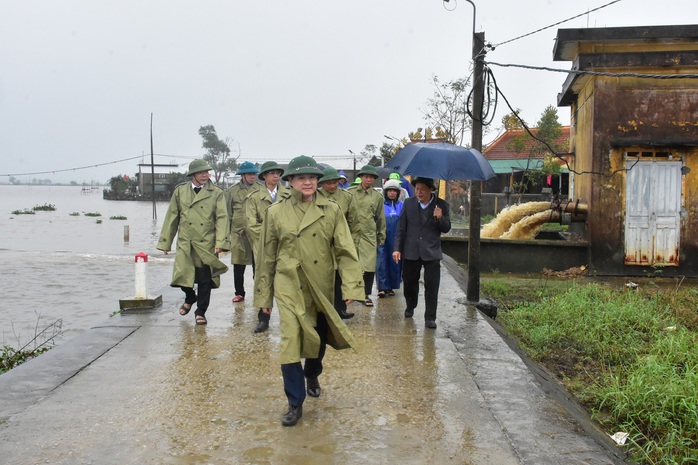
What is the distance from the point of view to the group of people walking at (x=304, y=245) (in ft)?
14.6

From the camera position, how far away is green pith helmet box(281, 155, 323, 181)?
4.51 m

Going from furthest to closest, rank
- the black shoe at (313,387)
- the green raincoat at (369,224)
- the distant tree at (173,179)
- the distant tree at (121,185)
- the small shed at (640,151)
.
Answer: the distant tree at (121,185) < the distant tree at (173,179) < the small shed at (640,151) < the green raincoat at (369,224) < the black shoe at (313,387)

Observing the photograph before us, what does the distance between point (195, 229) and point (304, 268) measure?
3.01m

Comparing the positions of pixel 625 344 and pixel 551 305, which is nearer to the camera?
pixel 625 344

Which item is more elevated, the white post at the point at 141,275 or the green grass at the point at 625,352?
the white post at the point at 141,275

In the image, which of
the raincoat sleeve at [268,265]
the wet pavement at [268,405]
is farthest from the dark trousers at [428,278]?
the raincoat sleeve at [268,265]

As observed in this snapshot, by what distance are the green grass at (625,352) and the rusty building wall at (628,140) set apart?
259cm

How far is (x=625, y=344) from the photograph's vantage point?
23.6 ft

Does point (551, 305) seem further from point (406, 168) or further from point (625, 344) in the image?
point (406, 168)

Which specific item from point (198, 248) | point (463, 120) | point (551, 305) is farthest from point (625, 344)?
point (463, 120)

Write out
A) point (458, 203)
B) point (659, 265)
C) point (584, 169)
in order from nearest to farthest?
point (659, 265) < point (584, 169) < point (458, 203)

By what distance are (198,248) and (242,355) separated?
5.44 ft

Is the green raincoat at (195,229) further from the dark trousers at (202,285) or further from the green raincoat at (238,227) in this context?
the green raincoat at (238,227)

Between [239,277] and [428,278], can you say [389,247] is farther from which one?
[239,277]
